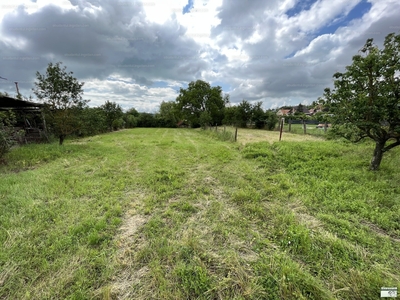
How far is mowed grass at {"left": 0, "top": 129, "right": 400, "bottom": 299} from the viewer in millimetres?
1642

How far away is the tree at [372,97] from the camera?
12.6ft

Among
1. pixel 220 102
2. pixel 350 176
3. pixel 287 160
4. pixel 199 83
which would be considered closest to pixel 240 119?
pixel 220 102

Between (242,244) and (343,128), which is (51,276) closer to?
(242,244)

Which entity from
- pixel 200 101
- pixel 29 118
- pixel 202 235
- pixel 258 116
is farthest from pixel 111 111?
pixel 202 235

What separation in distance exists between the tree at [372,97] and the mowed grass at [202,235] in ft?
3.21

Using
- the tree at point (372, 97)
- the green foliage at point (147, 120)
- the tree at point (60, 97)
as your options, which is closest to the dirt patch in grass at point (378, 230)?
the tree at point (372, 97)

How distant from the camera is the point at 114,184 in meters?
4.10

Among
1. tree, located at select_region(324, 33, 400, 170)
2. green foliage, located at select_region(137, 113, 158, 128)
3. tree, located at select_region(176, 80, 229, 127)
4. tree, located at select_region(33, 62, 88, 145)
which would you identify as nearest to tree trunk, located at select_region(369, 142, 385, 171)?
tree, located at select_region(324, 33, 400, 170)

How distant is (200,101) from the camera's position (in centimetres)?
2720

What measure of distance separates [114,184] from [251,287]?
12.1 ft

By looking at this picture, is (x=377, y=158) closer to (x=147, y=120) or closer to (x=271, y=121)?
(x=271, y=121)

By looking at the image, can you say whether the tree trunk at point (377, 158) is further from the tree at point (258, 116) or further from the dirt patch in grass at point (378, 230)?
the tree at point (258, 116)

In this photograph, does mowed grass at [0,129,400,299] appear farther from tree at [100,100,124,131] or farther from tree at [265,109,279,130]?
tree at [100,100,124,131]

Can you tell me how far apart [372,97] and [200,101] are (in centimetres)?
2447
